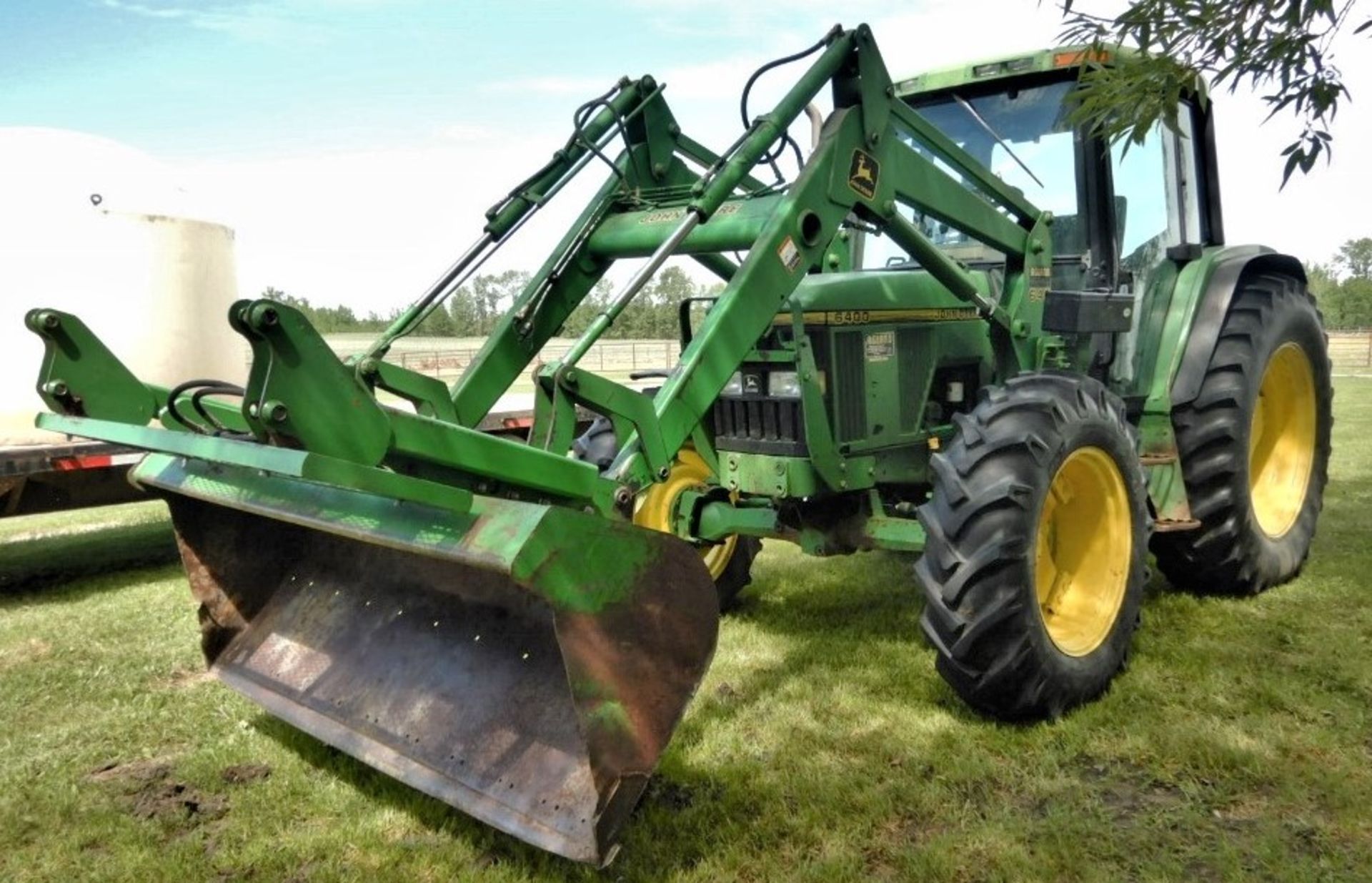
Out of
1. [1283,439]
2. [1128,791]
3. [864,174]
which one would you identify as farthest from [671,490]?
[1283,439]

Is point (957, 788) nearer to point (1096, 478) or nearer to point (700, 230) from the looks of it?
point (1096, 478)

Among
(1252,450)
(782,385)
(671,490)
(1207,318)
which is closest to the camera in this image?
(782,385)

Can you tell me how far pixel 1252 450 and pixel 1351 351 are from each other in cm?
2986

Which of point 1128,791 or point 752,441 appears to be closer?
point 1128,791

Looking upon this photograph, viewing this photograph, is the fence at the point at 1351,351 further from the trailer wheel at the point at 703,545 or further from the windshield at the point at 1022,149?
the trailer wheel at the point at 703,545

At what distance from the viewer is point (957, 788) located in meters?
3.05

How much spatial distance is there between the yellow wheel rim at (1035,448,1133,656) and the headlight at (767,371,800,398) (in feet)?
3.25

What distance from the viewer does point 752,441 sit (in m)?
4.14

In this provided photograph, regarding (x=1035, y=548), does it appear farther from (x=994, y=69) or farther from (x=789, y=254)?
(x=994, y=69)

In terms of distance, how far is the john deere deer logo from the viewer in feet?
11.4

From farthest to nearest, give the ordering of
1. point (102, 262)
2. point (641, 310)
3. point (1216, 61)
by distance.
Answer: point (641, 310), point (102, 262), point (1216, 61)

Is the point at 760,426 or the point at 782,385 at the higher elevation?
the point at 782,385

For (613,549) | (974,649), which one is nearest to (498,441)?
(613,549)

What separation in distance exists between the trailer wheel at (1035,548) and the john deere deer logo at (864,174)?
2.67 ft
